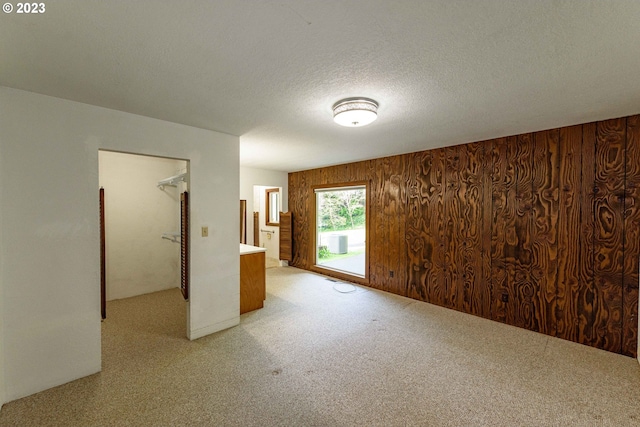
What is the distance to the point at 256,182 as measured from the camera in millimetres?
A: 5633

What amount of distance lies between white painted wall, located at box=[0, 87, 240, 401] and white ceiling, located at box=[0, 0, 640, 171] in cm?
19

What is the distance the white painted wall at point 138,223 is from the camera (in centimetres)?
394

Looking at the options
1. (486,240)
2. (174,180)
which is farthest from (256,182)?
(486,240)


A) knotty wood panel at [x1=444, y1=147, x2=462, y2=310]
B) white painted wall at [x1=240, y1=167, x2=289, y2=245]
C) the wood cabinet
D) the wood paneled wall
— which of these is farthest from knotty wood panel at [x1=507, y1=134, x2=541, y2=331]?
white painted wall at [x1=240, y1=167, x2=289, y2=245]

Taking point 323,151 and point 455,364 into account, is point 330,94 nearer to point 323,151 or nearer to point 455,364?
point 323,151

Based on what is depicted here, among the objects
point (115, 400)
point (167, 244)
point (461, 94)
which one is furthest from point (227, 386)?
point (167, 244)

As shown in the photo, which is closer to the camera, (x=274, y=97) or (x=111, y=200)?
(x=274, y=97)

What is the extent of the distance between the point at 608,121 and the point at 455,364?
2733 mm

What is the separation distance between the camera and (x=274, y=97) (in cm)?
203

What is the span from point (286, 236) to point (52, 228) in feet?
14.1

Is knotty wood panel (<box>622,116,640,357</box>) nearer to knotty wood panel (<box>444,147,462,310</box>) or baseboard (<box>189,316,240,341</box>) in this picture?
knotty wood panel (<box>444,147,462,310</box>)

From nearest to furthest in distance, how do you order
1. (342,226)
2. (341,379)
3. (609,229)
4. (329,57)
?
(329,57)
(341,379)
(609,229)
(342,226)

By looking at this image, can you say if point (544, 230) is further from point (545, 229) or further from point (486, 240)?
point (486, 240)

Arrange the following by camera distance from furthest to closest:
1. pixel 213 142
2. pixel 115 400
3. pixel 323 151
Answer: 1. pixel 323 151
2. pixel 213 142
3. pixel 115 400
